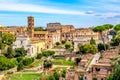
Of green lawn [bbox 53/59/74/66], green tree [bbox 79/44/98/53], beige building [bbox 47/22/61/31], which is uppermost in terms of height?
beige building [bbox 47/22/61/31]

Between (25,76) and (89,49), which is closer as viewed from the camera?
(25,76)

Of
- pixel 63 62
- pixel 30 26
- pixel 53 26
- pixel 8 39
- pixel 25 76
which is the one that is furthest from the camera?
pixel 53 26

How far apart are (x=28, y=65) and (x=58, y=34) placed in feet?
53.3

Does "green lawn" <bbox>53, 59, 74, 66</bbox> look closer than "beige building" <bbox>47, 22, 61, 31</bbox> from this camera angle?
Yes

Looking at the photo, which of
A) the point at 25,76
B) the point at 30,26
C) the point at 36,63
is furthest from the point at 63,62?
the point at 30,26

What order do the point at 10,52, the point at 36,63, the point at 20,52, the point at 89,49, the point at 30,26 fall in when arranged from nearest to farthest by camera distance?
the point at 36,63 < the point at 89,49 < the point at 10,52 < the point at 20,52 < the point at 30,26

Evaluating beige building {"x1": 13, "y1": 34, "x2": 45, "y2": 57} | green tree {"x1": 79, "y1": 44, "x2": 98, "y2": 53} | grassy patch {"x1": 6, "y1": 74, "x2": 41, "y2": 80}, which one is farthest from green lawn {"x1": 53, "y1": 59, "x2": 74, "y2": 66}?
beige building {"x1": 13, "y1": 34, "x2": 45, "y2": 57}

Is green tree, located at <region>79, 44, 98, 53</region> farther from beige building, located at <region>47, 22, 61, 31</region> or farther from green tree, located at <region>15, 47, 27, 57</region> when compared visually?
beige building, located at <region>47, 22, 61, 31</region>

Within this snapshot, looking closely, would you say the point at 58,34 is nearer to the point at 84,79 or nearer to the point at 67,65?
the point at 67,65

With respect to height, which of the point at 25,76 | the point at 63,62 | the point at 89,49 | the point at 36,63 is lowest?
the point at 25,76

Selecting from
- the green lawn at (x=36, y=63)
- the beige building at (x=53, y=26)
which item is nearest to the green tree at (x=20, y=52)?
the green lawn at (x=36, y=63)

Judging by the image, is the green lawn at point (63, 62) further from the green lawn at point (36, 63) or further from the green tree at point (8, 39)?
the green tree at point (8, 39)

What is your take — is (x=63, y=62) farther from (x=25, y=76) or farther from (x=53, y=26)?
(x=53, y=26)

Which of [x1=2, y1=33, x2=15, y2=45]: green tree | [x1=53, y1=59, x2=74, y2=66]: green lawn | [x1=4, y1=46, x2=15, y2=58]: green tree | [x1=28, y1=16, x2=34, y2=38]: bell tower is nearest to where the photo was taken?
[x1=53, y1=59, x2=74, y2=66]: green lawn
